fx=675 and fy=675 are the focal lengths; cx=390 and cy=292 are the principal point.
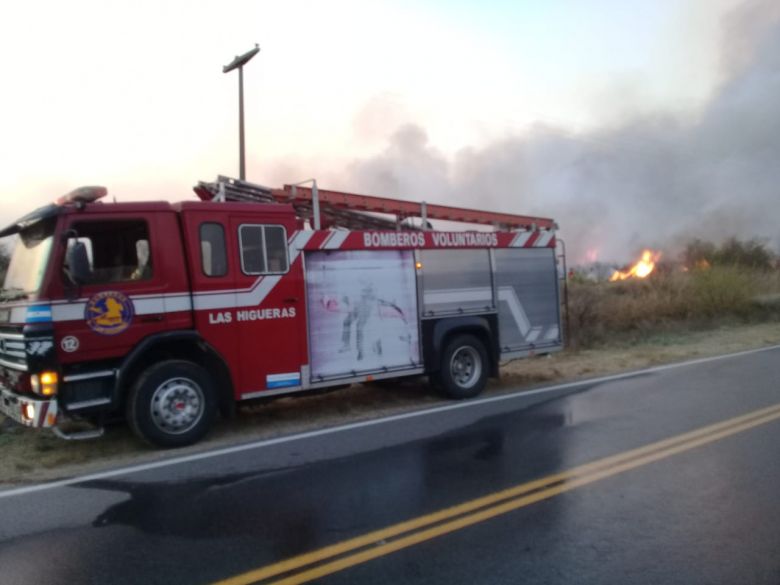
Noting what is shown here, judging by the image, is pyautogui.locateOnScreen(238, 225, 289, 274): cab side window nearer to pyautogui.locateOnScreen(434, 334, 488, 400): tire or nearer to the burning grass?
pyautogui.locateOnScreen(434, 334, 488, 400): tire

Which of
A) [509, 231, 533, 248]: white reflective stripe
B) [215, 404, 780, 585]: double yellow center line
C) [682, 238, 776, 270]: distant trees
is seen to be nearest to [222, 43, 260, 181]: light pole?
[509, 231, 533, 248]: white reflective stripe

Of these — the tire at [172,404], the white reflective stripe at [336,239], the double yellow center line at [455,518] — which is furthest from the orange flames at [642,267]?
the tire at [172,404]

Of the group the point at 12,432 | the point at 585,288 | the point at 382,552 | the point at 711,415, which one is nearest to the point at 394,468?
the point at 382,552

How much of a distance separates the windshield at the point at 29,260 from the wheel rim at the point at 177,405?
5.02 ft

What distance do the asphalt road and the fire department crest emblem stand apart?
1.38 meters

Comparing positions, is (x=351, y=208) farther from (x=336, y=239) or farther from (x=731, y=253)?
(x=731, y=253)

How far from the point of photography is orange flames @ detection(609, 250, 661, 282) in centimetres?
2733

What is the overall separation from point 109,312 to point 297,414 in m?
2.85

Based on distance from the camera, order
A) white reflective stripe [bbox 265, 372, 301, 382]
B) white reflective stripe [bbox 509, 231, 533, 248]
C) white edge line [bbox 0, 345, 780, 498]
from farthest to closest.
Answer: white reflective stripe [bbox 509, 231, 533, 248] < white reflective stripe [bbox 265, 372, 301, 382] < white edge line [bbox 0, 345, 780, 498]

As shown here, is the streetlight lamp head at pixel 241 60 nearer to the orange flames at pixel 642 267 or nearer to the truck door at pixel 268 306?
the truck door at pixel 268 306

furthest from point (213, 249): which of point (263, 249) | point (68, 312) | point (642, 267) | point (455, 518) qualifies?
point (642, 267)

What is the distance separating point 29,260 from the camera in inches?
263

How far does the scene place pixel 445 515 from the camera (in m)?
4.60

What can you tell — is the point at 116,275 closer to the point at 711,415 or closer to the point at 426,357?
Answer: the point at 426,357
